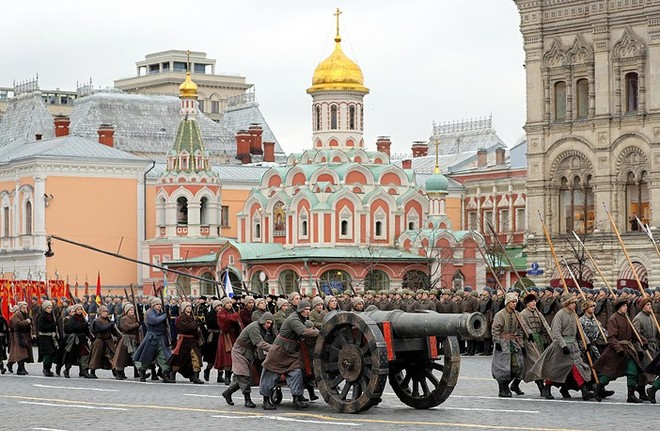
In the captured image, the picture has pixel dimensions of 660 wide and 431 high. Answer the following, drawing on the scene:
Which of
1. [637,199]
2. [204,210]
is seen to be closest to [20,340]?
[637,199]

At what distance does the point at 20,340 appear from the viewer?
101 feet

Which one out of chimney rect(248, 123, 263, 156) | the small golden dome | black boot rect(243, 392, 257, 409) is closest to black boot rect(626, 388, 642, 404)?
black boot rect(243, 392, 257, 409)

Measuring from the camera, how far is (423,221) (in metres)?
73.8

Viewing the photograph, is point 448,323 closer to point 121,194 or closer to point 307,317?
point 307,317

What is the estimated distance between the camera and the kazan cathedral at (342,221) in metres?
69.6

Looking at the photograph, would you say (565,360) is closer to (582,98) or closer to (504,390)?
(504,390)

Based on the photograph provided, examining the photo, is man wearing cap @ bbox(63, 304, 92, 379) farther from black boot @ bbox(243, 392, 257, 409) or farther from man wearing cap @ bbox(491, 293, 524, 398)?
man wearing cap @ bbox(491, 293, 524, 398)

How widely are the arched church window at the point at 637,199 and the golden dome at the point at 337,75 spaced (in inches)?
903

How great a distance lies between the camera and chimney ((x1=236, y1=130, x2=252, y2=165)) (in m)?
91.6

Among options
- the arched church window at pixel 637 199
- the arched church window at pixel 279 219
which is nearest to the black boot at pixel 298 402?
the arched church window at pixel 637 199

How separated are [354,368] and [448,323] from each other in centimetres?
128

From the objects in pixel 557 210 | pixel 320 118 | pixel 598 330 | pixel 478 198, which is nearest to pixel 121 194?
pixel 320 118

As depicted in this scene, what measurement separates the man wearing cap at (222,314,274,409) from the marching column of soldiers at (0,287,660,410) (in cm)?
1

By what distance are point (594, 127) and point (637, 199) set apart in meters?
2.62
